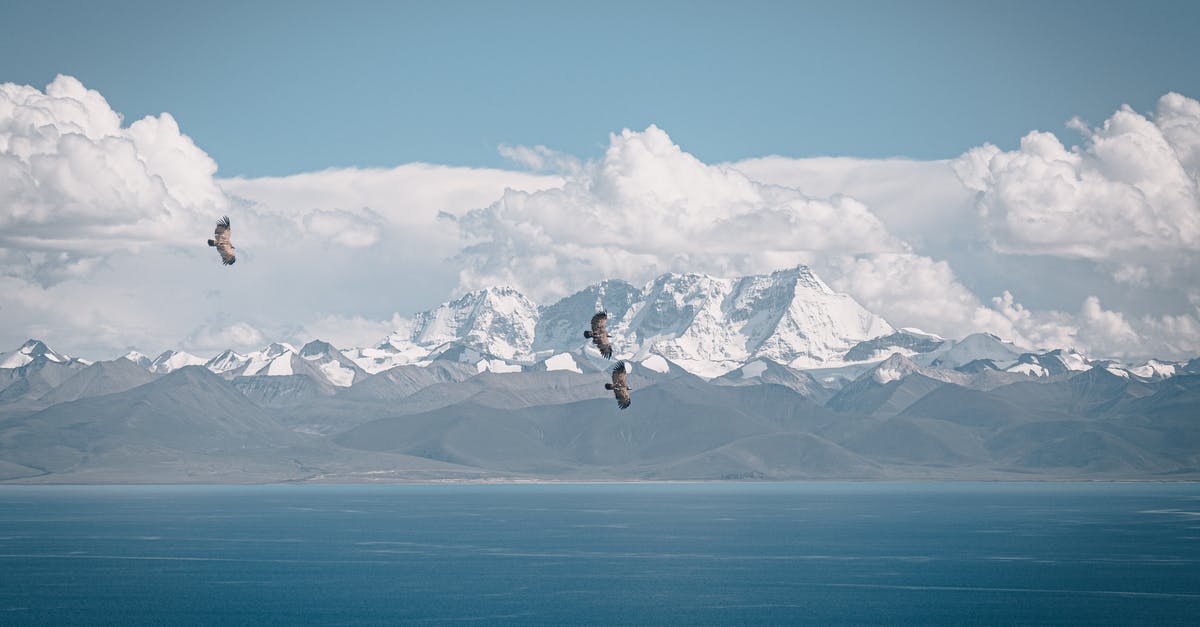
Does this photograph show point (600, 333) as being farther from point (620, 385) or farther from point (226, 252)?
point (226, 252)

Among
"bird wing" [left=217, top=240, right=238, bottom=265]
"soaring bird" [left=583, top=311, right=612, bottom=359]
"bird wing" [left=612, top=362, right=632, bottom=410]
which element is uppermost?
"bird wing" [left=217, top=240, right=238, bottom=265]

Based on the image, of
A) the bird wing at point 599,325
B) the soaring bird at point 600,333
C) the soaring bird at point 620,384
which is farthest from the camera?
the bird wing at point 599,325

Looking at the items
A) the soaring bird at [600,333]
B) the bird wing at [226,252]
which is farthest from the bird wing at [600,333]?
the bird wing at [226,252]

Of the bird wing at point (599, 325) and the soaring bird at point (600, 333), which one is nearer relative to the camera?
the soaring bird at point (600, 333)

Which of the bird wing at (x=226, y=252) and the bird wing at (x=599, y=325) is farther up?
the bird wing at (x=226, y=252)

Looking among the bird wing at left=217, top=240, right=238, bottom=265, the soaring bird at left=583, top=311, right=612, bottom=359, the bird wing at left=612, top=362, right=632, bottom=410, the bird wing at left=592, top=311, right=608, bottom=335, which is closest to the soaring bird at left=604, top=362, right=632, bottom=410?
the bird wing at left=612, top=362, right=632, bottom=410

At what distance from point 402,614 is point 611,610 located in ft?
95.3

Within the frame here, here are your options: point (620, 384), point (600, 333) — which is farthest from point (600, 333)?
point (620, 384)

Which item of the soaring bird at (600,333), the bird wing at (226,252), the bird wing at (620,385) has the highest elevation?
the bird wing at (226,252)

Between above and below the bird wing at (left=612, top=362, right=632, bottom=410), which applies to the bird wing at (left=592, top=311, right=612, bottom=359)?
above

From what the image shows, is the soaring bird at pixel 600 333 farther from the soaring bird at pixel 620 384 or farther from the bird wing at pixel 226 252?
the bird wing at pixel 226 252

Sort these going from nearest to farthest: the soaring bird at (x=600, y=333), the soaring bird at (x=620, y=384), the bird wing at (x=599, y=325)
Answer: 1. the soaring bird at (x=620, y=384)
2. the soaring bird at (x=600, y=333)
3. the bird wing at (x=599, y=325)

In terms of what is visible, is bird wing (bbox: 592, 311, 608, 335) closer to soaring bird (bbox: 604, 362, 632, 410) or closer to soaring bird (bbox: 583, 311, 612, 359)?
soaring bird (bbox: 583, 311, 612, 359)

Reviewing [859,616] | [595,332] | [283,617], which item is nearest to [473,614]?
[283,617]
